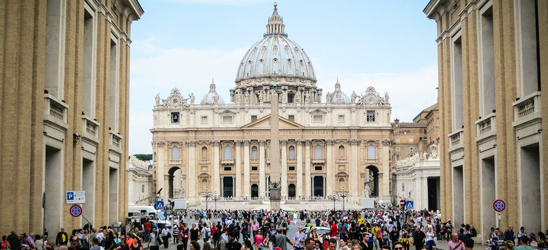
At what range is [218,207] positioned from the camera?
115m

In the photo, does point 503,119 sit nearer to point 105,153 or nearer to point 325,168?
point 105,153

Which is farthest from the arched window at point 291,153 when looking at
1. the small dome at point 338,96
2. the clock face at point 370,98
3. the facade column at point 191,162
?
the small dome at point 338,96

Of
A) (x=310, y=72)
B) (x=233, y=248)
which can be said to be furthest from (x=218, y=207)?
(x=233, y=248)

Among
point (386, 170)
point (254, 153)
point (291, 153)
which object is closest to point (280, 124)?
point (291, 153)

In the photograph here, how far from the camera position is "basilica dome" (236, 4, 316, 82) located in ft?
554

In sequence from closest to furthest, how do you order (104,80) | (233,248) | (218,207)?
(233,248)
(104,80)
(218,207)

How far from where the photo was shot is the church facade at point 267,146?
132750 mm

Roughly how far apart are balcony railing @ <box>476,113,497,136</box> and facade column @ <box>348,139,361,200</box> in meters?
99.3

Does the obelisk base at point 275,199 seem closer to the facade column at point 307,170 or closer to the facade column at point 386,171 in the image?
the facade column at point 307,170

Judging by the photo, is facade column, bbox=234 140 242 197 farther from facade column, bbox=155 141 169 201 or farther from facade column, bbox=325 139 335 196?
facade column, bbox=325 139 335 196

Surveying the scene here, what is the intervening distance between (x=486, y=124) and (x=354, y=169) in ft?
333

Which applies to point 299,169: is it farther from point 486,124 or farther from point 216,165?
point 486,124

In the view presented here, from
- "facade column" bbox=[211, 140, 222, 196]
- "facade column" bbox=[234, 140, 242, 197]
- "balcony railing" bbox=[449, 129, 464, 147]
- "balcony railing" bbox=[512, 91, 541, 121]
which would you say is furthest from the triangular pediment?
"balcony railing" bbox=[512, 91, 541, 121]

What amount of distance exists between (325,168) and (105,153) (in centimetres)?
10027
